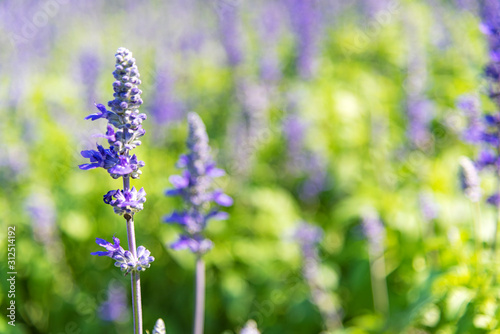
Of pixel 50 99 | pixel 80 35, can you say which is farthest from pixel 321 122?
pixel 80 35

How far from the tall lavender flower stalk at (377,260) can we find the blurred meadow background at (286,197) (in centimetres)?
1

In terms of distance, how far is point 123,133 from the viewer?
2.31 metres

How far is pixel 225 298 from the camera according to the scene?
16.7ft

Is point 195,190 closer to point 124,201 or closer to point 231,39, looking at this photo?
point 124,201

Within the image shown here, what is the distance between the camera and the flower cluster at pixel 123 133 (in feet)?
7.32

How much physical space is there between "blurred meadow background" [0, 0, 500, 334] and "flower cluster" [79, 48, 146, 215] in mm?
2473

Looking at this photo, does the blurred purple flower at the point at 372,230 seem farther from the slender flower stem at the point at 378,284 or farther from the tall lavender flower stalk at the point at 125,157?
the tall lavender flower stalk at the point at 125,157

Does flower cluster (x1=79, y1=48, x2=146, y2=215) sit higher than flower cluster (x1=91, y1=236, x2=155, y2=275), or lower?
higher

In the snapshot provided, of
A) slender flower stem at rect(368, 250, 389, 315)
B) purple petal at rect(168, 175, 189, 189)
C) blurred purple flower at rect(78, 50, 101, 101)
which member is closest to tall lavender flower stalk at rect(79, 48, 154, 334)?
purple petal at rect(168, 175, 189, 189)

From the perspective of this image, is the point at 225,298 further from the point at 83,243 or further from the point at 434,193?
the point at 434,193

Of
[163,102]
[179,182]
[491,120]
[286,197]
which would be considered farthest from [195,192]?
[163,102]

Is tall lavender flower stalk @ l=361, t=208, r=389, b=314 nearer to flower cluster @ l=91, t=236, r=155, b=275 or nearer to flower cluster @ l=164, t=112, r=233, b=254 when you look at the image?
flower cluster @ l=164, t=112, r=233, b=254

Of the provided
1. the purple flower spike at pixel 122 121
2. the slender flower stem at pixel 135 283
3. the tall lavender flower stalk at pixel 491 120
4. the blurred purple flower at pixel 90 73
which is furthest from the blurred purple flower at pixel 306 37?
the slender flower stem at pixel 135 283

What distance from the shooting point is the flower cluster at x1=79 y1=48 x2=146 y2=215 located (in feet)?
7.32
